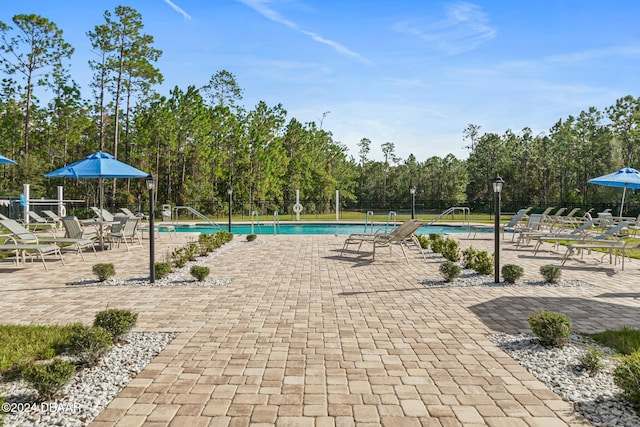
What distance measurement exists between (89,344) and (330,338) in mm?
1887

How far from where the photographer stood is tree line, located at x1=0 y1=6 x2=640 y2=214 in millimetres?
22219

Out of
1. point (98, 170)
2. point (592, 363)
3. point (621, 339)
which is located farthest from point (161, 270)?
point (621, 339)

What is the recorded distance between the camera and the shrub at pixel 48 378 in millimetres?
2516

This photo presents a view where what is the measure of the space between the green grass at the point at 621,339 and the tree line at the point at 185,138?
886 inches

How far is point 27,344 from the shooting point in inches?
139

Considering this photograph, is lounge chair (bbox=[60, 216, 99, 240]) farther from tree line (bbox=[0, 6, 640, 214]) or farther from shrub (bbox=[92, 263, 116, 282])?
tree line (bbox=[0, 6, 640, 214])

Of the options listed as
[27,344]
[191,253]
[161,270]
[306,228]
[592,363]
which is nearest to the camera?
[592,363]

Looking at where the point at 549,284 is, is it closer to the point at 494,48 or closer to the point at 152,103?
the point at 494,48

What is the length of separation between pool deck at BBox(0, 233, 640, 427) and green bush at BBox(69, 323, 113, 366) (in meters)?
0.40

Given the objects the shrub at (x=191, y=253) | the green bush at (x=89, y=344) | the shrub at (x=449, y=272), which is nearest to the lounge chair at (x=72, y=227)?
the shrub at (x=191, y=253)

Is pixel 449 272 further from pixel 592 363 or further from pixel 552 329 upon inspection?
pixel 592 363

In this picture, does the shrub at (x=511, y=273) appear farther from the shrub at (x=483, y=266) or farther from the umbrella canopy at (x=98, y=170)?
the umbrella canopy at (x=98, y=170)

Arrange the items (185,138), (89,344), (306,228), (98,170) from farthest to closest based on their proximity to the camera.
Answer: (185,138) < (306,228) < (98,170) < (89,344)

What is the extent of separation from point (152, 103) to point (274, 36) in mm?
16354
